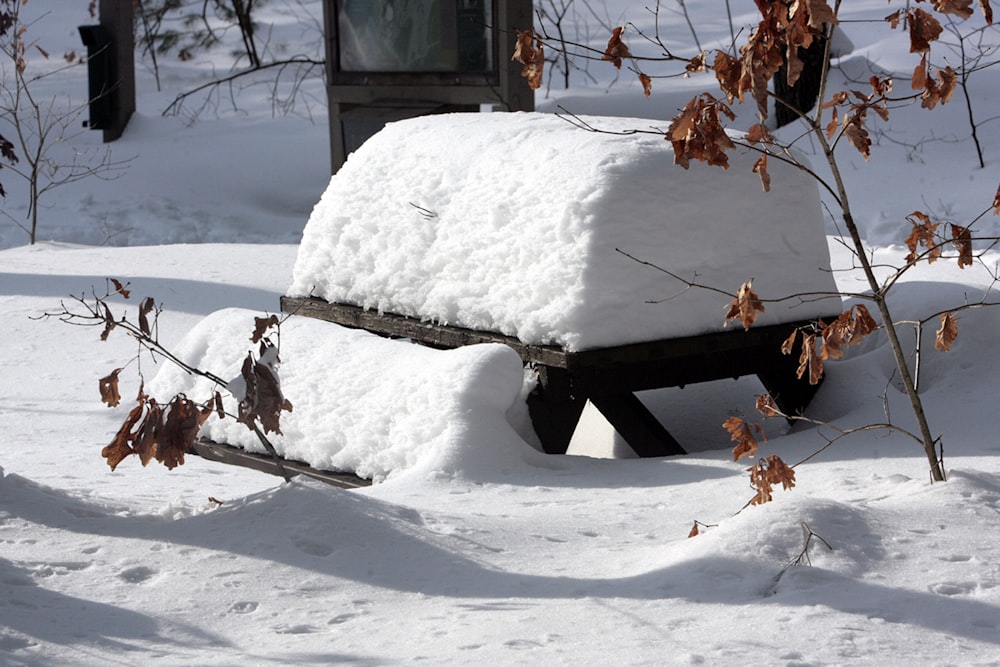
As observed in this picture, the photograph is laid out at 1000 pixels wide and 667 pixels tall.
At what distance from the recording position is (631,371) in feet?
15.0

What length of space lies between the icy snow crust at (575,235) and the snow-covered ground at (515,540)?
0.36m

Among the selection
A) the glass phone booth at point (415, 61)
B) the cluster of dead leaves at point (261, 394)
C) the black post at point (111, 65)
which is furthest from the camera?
the black post at point (111, 65)

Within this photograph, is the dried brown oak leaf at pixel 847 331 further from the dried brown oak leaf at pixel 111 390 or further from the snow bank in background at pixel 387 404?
the dried brown oak leaf at pixel 111 390

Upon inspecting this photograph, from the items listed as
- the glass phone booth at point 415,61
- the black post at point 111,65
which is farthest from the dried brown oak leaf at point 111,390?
the black post at point 111,65

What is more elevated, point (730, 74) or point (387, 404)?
point (730, 74)

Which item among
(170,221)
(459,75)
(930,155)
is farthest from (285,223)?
(930,155)

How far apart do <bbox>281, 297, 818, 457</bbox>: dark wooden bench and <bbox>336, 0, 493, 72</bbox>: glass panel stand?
4.18 metres

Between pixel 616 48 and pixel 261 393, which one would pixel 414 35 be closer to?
pixel 616 48

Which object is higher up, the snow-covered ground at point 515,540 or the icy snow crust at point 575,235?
the icy snow crust at point 575,235

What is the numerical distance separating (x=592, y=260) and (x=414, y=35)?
530 centimetres

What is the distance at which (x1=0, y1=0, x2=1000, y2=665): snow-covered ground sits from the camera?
8.07ft

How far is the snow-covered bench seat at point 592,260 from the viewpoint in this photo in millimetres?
4422

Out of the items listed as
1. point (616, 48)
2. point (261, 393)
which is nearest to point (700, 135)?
point (616, 48)

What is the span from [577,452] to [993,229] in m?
4.77
